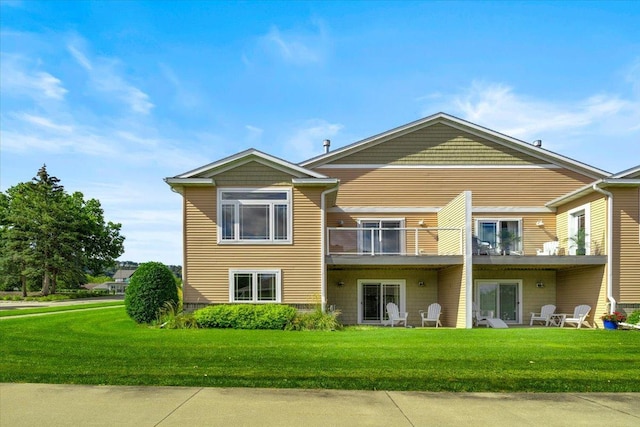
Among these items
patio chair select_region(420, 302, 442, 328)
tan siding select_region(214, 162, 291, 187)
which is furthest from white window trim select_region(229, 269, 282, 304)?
patio chair select_region(420, 302, 442, 328)

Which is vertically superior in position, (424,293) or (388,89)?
(388,89)

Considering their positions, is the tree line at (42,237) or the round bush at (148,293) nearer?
the round bush at (148,293)

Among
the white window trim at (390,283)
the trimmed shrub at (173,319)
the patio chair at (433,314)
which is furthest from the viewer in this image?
the white window trim at (390,283)

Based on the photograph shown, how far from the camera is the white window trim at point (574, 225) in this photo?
19016mm

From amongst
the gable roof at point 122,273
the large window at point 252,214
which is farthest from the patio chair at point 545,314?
the gable roof at point 122,273

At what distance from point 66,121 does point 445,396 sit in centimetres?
1426

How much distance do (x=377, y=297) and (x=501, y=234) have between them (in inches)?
214

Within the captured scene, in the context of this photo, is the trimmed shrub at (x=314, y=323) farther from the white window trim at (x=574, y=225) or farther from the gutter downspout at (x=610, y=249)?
the gutter downspout at (x=610, y=249)

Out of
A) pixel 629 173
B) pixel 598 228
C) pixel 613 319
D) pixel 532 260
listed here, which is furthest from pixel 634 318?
pixel 629 173

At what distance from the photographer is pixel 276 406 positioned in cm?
659

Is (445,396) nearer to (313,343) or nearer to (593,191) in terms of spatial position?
(313,343)

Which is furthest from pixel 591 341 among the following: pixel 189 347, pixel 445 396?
pixel 189 347

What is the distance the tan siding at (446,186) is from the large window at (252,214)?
13.1ft

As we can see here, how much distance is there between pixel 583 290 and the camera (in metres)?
19.7
